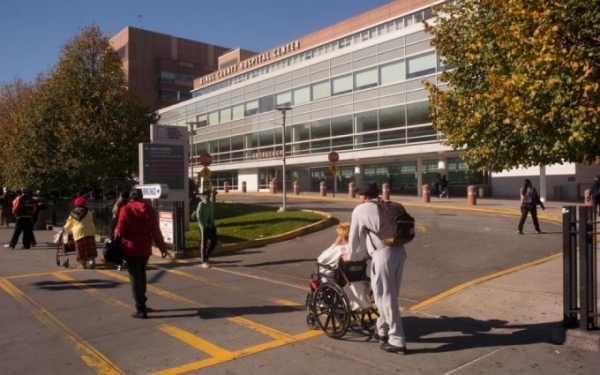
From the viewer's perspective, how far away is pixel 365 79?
1372 inches

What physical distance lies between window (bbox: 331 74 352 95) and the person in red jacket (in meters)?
30.8

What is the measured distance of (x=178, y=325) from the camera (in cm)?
624

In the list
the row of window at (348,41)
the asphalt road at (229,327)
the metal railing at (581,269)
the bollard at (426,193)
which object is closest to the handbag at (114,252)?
the asphalt road at (229,327)

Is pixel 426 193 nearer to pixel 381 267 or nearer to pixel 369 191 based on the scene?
pixel 369 191

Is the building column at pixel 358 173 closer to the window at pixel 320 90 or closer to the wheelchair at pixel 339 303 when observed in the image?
the window at pixel 320 90

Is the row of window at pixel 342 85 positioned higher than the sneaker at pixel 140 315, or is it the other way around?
the row of window at pixel 342 85

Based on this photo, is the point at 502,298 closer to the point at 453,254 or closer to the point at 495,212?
the point at 453,254

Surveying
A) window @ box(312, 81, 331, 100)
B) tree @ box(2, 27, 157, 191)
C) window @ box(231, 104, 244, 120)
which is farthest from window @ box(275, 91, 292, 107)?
tree @ box(2, 27, 157, 191)

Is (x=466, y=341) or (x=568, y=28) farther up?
(x=568, y=28)

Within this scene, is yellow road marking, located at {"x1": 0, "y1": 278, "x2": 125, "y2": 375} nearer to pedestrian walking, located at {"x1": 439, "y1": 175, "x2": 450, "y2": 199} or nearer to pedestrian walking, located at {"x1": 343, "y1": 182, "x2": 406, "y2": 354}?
pedestrian walking, located at {"x1": 343, "y1": 182, "x2": 406, "y2": 354}

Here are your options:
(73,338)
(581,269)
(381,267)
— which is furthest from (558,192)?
(73,338)

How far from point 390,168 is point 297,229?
952 inches

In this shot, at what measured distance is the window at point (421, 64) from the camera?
97.9 ft

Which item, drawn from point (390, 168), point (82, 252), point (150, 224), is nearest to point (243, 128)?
point (390, 168)
